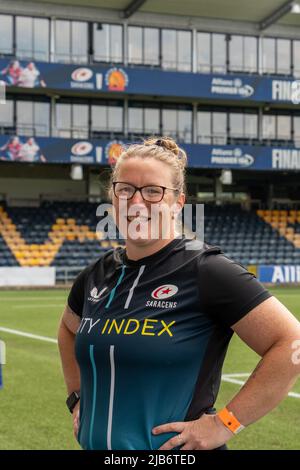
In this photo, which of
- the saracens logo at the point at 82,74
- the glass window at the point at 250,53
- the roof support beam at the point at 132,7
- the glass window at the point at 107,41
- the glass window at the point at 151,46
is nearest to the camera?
the saracens logo at the point at 82,74

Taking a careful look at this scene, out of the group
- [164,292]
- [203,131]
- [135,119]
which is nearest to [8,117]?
[135,119]

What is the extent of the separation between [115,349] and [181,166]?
0.83 meters

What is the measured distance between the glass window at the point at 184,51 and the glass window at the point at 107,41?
341 centimetres

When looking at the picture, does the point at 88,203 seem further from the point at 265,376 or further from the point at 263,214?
the point at 265,376

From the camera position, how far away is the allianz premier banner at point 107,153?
33062 millimetres

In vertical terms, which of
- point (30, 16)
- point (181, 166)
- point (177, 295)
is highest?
point (30, 16)

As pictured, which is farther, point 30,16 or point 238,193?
point 238,193

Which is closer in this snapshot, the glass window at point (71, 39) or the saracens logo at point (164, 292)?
the saracens logo at point (164, 292)

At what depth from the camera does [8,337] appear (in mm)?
14305

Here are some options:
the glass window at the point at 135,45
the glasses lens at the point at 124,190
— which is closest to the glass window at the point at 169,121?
the glass window at the point at 135,45

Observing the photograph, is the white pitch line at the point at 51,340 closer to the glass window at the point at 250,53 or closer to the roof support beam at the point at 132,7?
the roof support beam at the point at 132,7

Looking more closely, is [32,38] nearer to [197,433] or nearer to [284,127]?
[284,127]

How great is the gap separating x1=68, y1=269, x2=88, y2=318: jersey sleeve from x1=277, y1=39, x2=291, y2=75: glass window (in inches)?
1514
